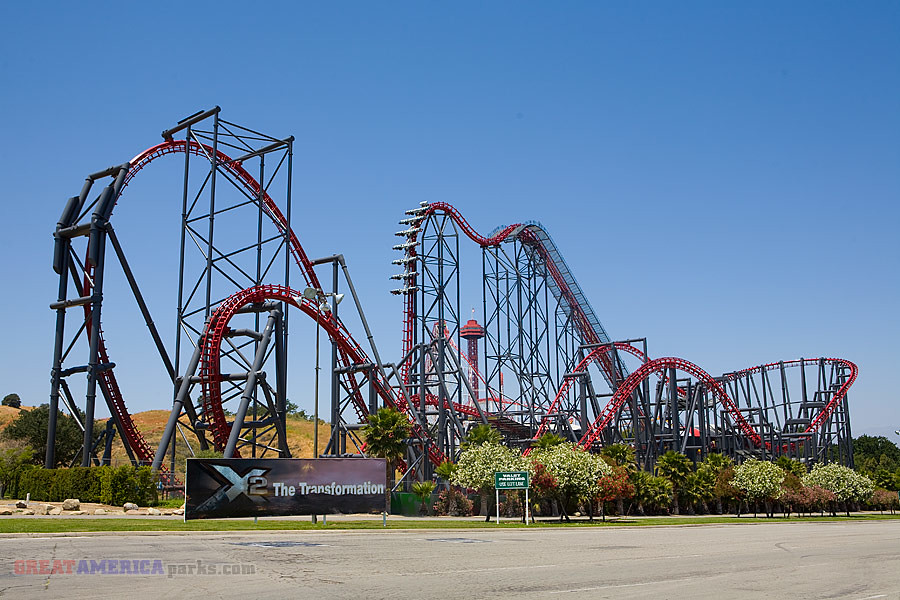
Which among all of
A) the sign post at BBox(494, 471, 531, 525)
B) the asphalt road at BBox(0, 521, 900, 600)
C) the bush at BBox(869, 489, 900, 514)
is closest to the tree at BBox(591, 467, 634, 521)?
the sign post at BBox(494, 471, 531, 525)

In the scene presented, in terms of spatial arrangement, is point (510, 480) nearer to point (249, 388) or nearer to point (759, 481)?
point (249, 388)

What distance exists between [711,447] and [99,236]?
45218 millimetres

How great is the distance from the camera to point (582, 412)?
53781mm

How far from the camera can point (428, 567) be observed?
45.9 ft

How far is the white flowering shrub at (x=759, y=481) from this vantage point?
4600cm

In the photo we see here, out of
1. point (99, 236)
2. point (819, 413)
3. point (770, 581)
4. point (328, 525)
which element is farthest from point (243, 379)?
point (819, 413)

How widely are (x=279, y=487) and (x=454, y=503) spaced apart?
663 inches

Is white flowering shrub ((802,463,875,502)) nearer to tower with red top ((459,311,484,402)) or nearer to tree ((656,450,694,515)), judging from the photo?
tree ((656,450,694,515))

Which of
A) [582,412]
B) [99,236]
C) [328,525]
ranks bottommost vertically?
[328,525]

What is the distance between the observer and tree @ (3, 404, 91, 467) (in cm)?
5962

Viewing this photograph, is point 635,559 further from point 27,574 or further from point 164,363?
point 164,363

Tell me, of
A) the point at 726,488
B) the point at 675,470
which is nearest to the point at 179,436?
the point at 675,470

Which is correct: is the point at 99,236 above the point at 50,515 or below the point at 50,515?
above

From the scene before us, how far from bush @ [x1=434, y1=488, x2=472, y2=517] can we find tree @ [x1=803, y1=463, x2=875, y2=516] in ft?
78.0
